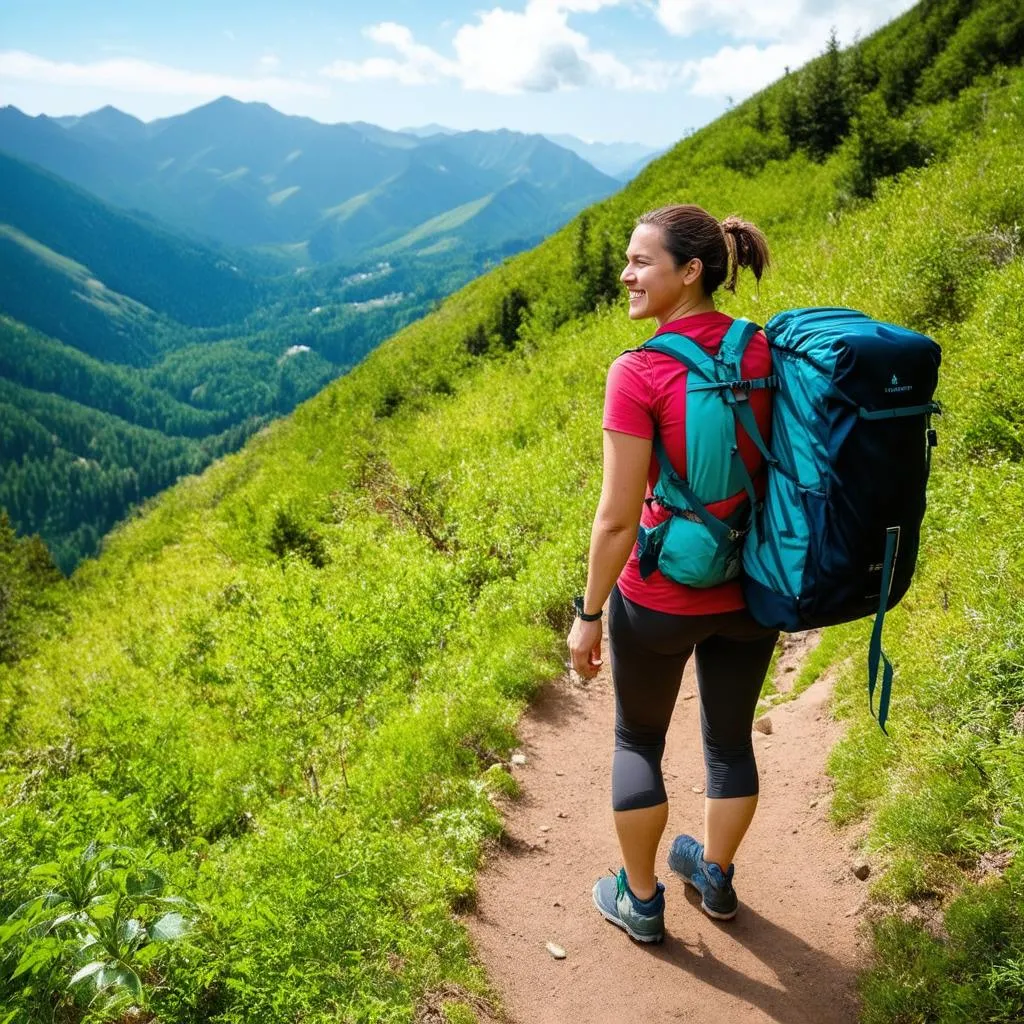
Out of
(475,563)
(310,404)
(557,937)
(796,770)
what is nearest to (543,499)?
(475,563)

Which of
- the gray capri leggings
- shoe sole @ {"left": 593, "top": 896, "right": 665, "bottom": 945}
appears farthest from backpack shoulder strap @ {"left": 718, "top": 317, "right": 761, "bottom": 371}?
shoe sole @ {"left": 593, "top": 896, "right": 665, "bottom": 945}

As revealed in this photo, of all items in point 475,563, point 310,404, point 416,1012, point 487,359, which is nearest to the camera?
point 416,1012

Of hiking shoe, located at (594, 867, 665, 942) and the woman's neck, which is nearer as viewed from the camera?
the woman's neck

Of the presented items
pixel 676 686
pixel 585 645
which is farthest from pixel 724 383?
pixel 676 686

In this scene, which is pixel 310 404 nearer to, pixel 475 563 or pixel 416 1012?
pixel 475 563

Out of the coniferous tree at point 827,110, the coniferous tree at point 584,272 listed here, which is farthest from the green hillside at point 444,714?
the coniferous tree at point 827,110

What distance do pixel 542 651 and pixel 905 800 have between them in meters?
3.64

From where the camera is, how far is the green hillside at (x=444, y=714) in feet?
9.49

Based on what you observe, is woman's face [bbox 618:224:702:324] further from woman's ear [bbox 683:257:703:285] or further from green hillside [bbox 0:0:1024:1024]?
green hillside [bbox 0:0:1024:1024]

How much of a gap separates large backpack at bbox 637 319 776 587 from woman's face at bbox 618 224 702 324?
5.9 inches

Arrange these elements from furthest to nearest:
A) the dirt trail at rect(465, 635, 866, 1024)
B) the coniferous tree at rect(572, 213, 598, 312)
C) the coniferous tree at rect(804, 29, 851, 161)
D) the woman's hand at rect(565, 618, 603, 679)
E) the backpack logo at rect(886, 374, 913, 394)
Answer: the coniferous tree at rect(804, 29, 851, 161) → the coniferous tree at rect(572, 213, 598, 312) → the dirt trail at rect(465, 635, 866, 1024) → the woman's hand at rect(565, 618, 603, 679) → the backpack logo at rect(886, 374, 913, 394)

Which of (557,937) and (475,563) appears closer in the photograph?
(557,937)

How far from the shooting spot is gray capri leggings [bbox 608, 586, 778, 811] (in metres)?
2.73

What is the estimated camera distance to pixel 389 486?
48.1 ft
